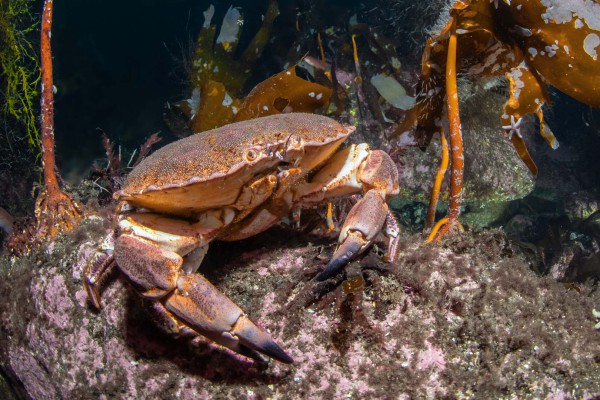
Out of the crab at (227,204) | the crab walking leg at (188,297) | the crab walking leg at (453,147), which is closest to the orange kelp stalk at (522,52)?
the crab walking leg at (453,147)

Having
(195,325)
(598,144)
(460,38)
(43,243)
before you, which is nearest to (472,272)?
(195,325)

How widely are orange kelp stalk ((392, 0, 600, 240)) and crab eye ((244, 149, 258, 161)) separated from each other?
144cm

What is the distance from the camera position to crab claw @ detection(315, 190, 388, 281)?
84.4 inches

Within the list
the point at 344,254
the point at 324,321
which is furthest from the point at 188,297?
the point at 344,254

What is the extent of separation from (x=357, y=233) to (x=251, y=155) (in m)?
0.77

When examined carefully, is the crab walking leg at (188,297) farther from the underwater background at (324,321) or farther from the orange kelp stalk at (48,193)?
the orange kelp stalk at (48,193)

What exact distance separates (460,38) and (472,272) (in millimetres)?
1952

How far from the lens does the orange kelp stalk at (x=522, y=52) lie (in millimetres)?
2740

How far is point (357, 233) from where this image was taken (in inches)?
86.7

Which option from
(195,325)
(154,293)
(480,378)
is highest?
(154,293)

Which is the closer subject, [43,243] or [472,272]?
[472,272]

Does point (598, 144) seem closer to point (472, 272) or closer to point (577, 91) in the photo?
point (577, 91)

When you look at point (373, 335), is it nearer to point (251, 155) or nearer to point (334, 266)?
point (334, 266)

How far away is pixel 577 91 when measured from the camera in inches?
114
